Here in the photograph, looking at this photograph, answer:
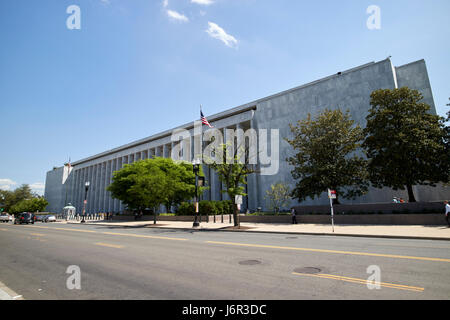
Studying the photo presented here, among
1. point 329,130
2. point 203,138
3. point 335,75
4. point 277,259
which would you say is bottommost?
point 277,259

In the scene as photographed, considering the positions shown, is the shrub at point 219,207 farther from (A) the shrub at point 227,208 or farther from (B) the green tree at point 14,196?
(B) the green tree at point 14,196

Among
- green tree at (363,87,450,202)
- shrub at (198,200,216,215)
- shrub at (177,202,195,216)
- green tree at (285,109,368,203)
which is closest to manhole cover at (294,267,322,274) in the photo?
green tree at (285,109,368,203)

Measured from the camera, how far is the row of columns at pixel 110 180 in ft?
173

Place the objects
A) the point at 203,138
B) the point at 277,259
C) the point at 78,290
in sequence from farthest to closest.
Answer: the point at 203,138
the point at 277,259
the point at 78,290

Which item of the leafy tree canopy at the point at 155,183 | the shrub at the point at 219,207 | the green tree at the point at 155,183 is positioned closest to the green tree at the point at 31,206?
→ the green tree at the point at 155,183

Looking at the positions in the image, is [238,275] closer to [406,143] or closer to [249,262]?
[249,262]

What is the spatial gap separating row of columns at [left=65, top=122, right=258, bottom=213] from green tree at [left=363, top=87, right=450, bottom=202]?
80.1 feet

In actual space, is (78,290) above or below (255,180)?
below

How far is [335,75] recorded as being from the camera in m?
39.8

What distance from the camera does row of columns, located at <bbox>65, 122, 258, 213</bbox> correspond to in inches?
2082

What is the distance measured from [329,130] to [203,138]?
30.3 m

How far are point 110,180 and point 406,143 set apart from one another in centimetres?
8588

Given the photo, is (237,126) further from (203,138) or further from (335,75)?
(335,75)
